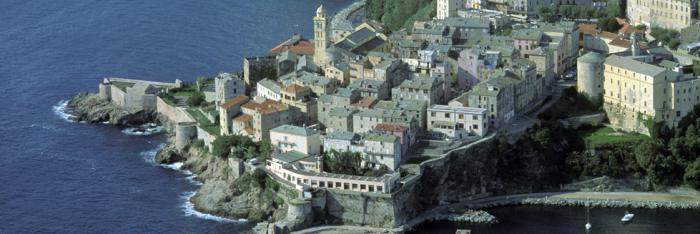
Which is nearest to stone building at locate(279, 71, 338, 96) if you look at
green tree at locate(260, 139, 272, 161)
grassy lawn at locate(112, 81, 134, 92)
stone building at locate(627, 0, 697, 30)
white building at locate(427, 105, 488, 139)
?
green tree at locate(260, 139, 272, 161)

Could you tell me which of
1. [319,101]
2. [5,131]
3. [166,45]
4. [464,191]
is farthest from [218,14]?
[464,191]

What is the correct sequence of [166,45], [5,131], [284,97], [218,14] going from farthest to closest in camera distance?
[218,14]
[166,45]
[5,131]
[284,97]

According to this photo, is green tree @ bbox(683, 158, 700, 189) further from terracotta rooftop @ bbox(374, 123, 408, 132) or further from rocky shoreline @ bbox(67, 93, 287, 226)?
rocky shoreline @ bbox(67, 93, 287, 226)

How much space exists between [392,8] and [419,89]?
116ft

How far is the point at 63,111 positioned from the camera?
105 m

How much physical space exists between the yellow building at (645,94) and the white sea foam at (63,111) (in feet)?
109

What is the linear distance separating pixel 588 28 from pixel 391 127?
69.3 ft

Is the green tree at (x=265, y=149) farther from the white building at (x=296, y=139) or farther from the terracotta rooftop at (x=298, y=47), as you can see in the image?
the terracotta rooftop at (x=298, y=47)

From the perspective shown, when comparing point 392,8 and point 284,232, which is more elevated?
point 392,8

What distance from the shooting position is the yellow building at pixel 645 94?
8781 cm

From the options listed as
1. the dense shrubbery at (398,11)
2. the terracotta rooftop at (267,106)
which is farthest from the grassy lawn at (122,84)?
the dense shrubbery at (398,11)

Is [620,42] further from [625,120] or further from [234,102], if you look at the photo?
[234,102]

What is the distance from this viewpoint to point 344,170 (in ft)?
275

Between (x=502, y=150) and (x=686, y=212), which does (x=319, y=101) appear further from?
(x=686, y=212)
